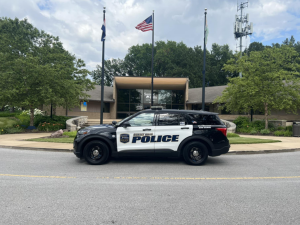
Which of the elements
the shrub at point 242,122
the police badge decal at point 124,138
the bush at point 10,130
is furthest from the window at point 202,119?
→ the bush at point 10,130

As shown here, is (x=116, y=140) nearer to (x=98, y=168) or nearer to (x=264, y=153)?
(x=98, y=168)

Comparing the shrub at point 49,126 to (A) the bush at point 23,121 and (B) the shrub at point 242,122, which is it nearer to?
(A) the bush at point 23,121

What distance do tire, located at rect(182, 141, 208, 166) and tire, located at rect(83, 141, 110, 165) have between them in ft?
8.29

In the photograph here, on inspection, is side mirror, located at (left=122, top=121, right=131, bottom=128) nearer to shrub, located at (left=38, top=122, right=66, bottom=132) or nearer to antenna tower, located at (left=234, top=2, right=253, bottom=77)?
shrub, located at (left=38, top=122, right=66, bottom=132)

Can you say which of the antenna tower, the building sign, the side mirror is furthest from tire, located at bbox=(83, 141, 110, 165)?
the antenna tower

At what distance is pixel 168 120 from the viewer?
24.9 feet

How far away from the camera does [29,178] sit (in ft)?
19.1

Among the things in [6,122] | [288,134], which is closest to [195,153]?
[288,134]

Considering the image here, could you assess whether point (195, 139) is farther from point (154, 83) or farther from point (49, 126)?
point (154, 83)

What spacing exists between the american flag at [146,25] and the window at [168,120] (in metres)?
13.4

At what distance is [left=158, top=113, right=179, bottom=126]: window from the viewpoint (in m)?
7.54

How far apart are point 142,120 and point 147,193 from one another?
3.10 meters

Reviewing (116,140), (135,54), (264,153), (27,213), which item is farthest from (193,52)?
(27,213)

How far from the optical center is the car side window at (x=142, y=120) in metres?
7.49
